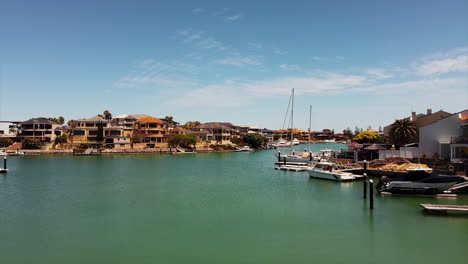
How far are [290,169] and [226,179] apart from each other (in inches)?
540

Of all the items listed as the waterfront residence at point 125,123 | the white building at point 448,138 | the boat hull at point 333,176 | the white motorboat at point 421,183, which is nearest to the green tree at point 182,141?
the waterfront residence at point 125,123

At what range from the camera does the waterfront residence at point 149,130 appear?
312 ft

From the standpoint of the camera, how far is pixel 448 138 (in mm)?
37188

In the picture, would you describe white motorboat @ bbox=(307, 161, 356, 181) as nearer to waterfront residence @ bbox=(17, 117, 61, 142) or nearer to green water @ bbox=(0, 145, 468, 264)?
green water @ bbox=(0, 145, 468, 264)

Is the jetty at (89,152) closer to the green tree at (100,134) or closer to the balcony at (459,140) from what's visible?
the green tree at (100,134)

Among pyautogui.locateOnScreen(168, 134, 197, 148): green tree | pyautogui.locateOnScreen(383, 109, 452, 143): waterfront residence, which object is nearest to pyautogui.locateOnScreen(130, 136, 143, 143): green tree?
pyautogui.locateOnScreen(168, 134, 197, 148): green tree

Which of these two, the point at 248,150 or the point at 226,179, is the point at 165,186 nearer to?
the point at 226,179

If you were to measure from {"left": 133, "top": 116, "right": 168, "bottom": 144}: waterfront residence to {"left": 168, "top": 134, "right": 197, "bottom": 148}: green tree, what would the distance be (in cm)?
377

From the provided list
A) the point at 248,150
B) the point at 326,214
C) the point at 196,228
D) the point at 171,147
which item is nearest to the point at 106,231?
the point at 196,228

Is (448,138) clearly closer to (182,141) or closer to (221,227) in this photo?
(221,227)

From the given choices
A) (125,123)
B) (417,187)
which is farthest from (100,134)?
(417,187)

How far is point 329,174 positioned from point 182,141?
63809 millimetres

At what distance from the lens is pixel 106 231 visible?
19422mm

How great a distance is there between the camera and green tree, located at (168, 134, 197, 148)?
95.4 meters
